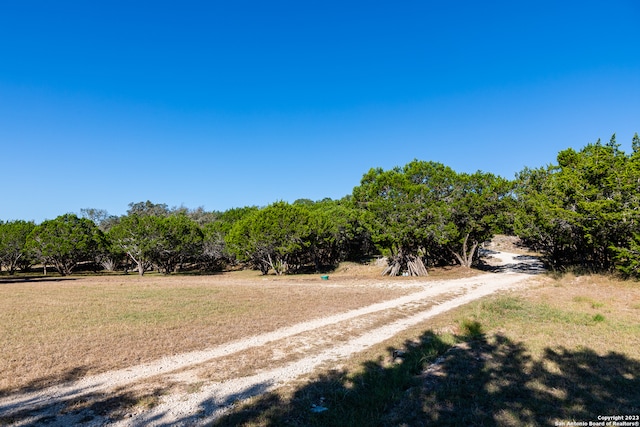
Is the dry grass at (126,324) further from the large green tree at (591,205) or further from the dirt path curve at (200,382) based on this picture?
the large green tree at (591,205)

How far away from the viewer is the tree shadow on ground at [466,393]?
5.61 m

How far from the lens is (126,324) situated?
14016 mm

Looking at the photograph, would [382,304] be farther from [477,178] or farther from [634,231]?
[477,178]

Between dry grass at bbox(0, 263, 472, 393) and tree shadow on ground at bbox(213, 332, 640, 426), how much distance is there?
5.46 meters

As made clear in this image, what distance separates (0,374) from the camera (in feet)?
27.6

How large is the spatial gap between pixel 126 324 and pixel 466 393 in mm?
13268

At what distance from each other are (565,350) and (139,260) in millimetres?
51117

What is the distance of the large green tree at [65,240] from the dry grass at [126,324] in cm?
3395

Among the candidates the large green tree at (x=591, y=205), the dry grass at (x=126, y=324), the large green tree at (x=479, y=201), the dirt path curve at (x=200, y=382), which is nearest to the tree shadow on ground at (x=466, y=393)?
the dirt path curve at (x=200, y=382)

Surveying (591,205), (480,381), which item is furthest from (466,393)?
(591,205)

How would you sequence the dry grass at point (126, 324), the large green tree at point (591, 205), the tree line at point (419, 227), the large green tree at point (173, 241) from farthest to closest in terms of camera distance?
1. the large green tree at point (173, 241)
2. the tree line at point (419, 227)
3. the large green tree at point (591, 205)
4. the dry grass at point (126, 324)

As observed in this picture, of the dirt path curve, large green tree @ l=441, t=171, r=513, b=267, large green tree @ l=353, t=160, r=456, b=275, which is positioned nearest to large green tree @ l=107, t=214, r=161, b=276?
large green tree @ l=353, t=160, r=456, b=275

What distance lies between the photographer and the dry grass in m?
9.23

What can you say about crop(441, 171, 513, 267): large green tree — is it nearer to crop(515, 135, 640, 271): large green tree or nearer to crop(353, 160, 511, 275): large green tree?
crop(353, 160, 511, 275): large green tree
